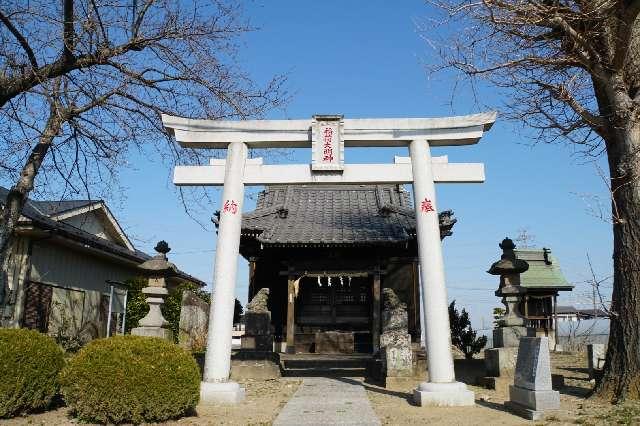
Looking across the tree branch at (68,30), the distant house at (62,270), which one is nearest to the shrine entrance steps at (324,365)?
the distant house at (62,270)

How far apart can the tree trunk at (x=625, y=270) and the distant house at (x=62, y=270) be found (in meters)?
11.4

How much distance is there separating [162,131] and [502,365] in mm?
9307

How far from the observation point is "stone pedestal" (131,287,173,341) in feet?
34.2

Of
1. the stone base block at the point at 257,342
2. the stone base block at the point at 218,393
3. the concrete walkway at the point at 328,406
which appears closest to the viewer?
the concrete walkway at the point at 328,406

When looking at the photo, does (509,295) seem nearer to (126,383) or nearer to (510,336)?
(510,336)

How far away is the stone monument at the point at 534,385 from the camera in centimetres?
728

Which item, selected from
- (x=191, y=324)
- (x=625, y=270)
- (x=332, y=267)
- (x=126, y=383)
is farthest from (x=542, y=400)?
(x=191, y=324)

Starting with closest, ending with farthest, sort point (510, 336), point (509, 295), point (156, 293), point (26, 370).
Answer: point (26, 370), point (156, 293), point (510, 336), point (509, 295)

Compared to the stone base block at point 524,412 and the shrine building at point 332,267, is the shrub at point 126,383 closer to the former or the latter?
the stone base block at point 524,412

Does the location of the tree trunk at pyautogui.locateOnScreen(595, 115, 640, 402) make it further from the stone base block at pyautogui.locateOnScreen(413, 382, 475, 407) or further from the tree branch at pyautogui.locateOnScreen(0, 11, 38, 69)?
the tree branch at pyautogui.locateOnScreen(0, 11, 38, 69)

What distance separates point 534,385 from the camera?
7363 millimetres

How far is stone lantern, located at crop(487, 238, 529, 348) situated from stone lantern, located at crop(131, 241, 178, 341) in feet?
24.4

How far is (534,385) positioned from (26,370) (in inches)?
290

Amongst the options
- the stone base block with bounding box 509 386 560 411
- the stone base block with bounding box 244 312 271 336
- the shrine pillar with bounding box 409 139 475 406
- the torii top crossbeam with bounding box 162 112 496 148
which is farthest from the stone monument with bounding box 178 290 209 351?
the stone base block with bounding box 509 386 560 411
